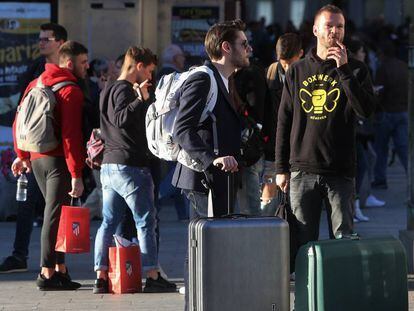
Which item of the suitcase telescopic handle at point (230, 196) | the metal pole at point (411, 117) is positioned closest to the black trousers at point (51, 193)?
the suitcase telescopic handle at point (230, 196)

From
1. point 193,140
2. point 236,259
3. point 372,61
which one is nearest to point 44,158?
point 193,140

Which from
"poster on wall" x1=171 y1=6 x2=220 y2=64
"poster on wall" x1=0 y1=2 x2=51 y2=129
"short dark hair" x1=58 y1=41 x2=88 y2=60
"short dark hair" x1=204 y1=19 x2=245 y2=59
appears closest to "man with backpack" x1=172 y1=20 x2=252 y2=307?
"short dark hair" x1=204 y1=19 x2=245 y2=59

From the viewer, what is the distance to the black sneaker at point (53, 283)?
895 centimetres

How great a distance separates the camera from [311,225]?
7.50 meters

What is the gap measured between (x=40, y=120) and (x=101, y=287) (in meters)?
1.31

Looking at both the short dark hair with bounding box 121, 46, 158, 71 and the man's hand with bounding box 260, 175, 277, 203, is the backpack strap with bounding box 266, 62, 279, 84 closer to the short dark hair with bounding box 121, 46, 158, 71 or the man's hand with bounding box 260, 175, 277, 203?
the man's hand with bounding box 260, 175, 277, 203

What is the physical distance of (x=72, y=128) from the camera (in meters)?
8.74

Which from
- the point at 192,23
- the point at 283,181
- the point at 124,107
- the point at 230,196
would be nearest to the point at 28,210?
the point at 124,107

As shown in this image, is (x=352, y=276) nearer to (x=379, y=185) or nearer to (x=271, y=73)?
(x=271, y=73)

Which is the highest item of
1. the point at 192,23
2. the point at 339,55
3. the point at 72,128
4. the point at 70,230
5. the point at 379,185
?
the point at 192,23

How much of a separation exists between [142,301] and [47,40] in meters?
2.39

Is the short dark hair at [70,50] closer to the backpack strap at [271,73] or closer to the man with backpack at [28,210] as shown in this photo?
the man with backpack at [28,210]

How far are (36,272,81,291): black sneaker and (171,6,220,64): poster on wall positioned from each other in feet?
17.8

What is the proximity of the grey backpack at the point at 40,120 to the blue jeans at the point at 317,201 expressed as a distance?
2151 mm
